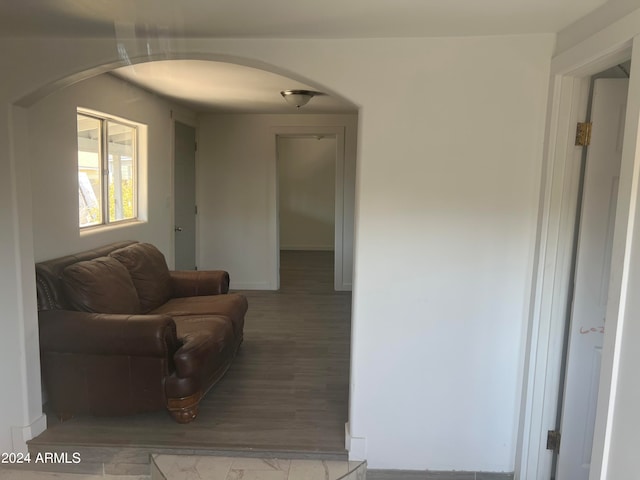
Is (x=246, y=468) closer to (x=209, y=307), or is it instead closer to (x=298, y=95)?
(x=209, y=307)

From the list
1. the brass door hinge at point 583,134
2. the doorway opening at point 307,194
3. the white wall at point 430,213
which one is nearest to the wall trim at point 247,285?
the doorway opening at point 307,194

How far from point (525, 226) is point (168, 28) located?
1.89 meters

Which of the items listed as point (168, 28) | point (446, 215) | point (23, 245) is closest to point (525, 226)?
point (446, 215)

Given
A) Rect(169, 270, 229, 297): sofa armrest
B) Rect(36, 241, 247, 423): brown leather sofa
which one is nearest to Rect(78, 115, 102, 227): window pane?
Rect(36, 241, 247, 423): brown leather sofa

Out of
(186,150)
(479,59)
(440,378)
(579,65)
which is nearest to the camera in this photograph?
(579,65)

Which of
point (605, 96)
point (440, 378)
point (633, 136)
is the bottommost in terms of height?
point (440, 378)

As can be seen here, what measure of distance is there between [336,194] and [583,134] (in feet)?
13.4

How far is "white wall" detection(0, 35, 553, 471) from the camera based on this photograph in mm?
2236

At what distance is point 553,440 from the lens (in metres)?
2.30

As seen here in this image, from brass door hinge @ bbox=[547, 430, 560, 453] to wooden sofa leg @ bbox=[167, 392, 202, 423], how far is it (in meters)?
1.90

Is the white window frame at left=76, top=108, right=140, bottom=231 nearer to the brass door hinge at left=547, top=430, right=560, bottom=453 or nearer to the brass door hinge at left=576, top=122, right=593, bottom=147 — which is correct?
the brass door hinge at left=576, top=122, right=593, bottom=147

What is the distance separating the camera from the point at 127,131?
4195 mm

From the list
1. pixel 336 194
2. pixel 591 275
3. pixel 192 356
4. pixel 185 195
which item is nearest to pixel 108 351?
pixel 192 356

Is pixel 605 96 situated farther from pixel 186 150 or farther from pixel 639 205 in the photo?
pixel 186 150
